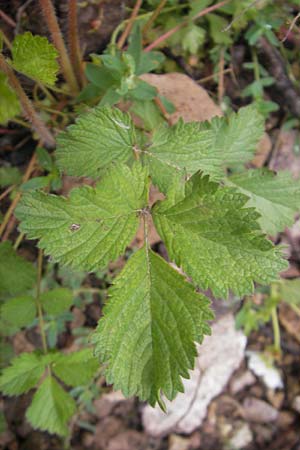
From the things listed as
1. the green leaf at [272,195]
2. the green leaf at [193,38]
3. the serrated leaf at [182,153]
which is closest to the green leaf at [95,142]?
the serrated leaf at [182,153]

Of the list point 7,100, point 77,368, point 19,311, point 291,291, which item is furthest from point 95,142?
point 291,291

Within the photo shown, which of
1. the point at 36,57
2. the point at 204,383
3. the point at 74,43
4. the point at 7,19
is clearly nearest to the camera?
the point at 36,57

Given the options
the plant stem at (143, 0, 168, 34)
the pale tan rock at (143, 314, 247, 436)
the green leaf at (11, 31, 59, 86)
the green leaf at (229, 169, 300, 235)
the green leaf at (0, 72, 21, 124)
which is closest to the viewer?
the green leaf at (0, 72, 21, 124)

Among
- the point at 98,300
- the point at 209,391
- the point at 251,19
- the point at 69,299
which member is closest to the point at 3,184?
the point at 69,299

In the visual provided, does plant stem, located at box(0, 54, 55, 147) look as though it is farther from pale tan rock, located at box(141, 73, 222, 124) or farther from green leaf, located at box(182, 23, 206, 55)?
green leaf, located at box(182, 23, 206, 55)

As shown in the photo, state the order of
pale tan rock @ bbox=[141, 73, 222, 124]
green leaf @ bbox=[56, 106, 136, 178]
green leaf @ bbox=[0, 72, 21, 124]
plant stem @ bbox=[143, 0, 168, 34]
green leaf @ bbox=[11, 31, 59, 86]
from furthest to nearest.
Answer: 1. pale tan rock @ bbox=[141, 73, 222, 124]
2. plant stem @ bbox=[143, 0, 168, 34]
3. green leaf @ bbox=[56, 106, 136, 178]
4. green leaf @ bbox=[11, 31, 59, 86]
5. green leaf @ bbox=[0, 72, 21, 124]

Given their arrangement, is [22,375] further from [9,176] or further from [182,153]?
[182,153]

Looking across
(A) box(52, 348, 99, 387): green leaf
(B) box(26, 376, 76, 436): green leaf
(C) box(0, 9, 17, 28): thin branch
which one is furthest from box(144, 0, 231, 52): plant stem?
(B) box(26, 376, 76, 436): green leaf
